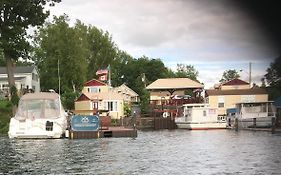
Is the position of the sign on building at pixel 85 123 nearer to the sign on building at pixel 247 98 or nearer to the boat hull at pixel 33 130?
the boat hull at pixel 33 130

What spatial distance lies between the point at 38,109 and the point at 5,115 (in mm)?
14983

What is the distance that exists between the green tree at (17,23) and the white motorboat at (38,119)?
38.0 ft

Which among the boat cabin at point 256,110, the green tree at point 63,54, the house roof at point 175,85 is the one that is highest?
the green tree at point 63,54

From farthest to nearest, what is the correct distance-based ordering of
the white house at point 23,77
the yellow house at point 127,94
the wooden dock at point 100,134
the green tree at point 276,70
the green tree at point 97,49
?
the green tree at point 97,49 < the yellow house at point 127,94 < the white house at point 23,77 < the wooden dock at point 100,134 < the green tree at point 276,70

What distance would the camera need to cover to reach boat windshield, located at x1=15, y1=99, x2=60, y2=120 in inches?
1417

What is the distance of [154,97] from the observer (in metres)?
92.6

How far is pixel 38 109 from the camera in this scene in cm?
3647

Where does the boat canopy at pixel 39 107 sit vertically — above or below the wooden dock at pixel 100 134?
above

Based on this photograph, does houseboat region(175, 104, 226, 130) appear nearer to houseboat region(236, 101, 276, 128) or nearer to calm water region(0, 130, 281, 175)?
houseboat region(236, 101, 276, 128)

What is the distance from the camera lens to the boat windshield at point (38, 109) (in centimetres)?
3598

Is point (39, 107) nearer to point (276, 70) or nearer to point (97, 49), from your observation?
point (276, 70)

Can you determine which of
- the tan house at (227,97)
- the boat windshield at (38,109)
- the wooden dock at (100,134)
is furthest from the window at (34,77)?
the wooden dock at (100,134)

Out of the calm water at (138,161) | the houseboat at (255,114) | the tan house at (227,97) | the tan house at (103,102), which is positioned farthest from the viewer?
the tan house at (227,97)

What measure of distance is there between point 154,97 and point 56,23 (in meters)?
23.8
